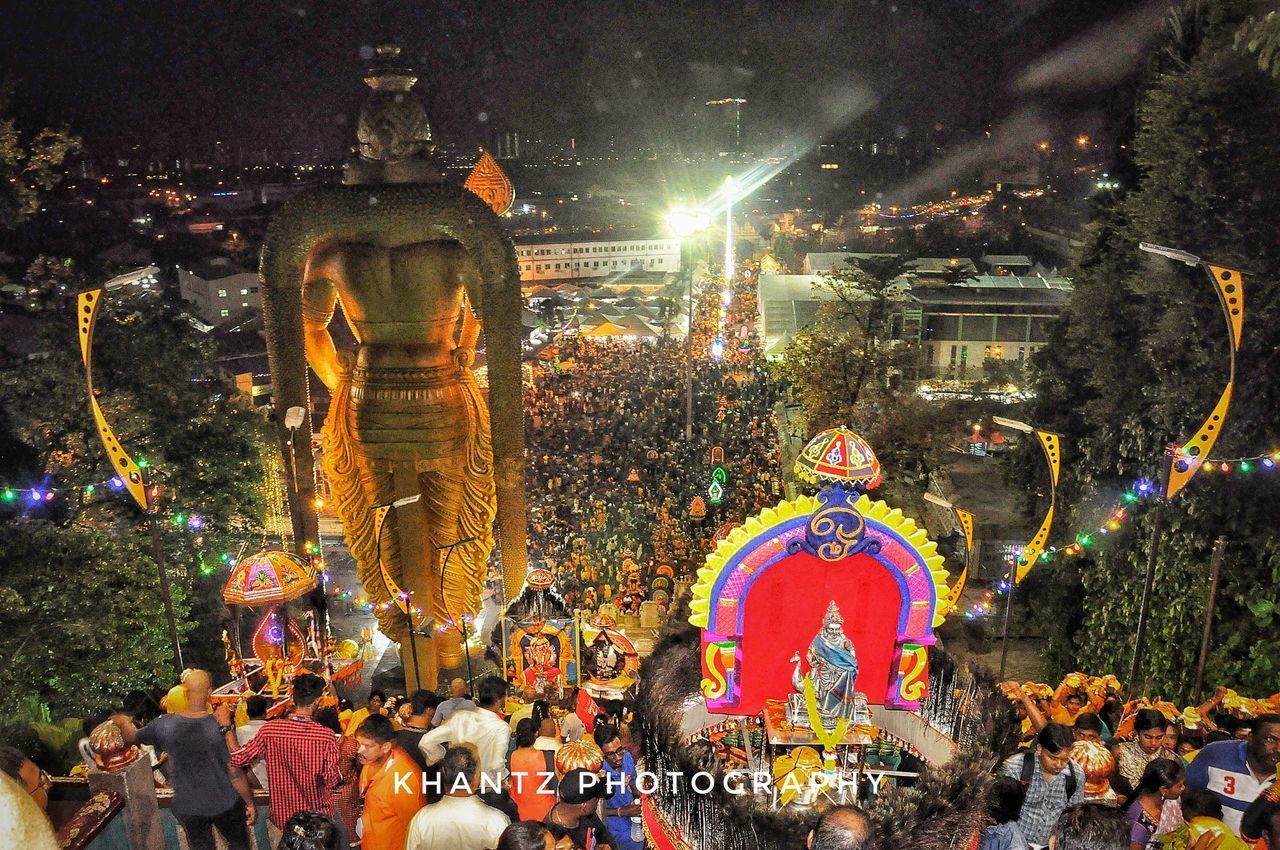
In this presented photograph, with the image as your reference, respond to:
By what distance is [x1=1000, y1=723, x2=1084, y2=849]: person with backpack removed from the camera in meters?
4.57

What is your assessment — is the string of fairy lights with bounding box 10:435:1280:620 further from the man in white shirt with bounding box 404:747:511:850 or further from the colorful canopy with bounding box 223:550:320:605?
the man in white shirt with bounding box 404:747:511:850

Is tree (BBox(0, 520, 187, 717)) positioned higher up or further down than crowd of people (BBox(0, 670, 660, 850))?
further down

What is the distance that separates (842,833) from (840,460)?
277 cm

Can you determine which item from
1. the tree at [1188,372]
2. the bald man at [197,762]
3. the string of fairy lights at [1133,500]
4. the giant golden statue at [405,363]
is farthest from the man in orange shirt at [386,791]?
the tree at [1188,372]

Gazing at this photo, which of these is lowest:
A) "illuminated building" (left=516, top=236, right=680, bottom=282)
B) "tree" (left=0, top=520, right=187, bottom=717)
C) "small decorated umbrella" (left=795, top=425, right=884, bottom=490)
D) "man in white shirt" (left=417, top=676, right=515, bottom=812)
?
"tree" (left=0, top=520, right=187, bottom=717)

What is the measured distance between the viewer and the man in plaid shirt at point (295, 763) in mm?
4449

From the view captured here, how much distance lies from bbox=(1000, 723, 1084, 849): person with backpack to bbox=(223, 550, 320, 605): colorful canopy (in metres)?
5.81

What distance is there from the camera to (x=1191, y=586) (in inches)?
352

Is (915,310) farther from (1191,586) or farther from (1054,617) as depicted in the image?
(1191,586)

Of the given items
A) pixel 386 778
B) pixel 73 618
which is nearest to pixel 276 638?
pixel 73 618

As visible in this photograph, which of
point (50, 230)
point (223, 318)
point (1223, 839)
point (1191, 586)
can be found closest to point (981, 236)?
point (223, 318)

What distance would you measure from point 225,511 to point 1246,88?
11.9 metres

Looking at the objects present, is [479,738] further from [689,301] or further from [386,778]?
[689,301]

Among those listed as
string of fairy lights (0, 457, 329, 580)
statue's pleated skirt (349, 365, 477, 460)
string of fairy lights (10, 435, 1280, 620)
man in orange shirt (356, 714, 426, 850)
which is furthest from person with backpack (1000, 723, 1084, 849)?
string of fairy lights (0, 457, 329, 580)
